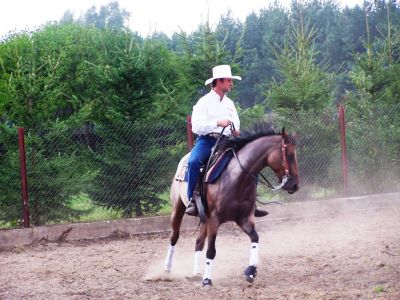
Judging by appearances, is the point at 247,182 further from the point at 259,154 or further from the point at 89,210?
the point at 89,210

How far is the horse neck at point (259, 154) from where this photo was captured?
317 inches

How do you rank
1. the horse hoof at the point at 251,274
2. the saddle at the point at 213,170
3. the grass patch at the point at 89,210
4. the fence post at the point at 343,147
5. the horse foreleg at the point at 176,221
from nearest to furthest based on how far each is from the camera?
the horse hoof at the point at 251,274, the saddle at the point at 213,170, the horse foreleg at the point at 176,221, the grass patch at the point at 89,210, the fence post at the point at 343,147

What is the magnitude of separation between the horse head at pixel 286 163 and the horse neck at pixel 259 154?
8cm

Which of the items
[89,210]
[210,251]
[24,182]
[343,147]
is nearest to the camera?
[210,251]

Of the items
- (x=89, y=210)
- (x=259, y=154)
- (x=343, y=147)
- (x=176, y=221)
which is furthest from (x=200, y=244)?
(x=343, y=147)

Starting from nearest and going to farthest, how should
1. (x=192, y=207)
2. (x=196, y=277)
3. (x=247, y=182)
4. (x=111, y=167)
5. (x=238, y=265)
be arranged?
(x=247, y=182) → (x=196, y=277) → (x=192, y=207) → (x=238, y=265) → (x=111, y=167)

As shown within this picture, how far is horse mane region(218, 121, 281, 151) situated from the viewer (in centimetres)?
830

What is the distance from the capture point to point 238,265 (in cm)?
924

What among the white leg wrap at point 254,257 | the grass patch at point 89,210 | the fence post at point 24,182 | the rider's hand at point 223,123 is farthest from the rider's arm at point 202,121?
the grass patch at point 89,210

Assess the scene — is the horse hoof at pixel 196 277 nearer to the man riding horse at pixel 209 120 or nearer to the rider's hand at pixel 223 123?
Result: the man riding horse at pixel 209 120

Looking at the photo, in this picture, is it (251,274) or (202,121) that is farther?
(202,121)

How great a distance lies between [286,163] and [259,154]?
40 cm

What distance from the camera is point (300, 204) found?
45.7 feet

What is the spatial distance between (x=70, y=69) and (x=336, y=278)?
21278mm
